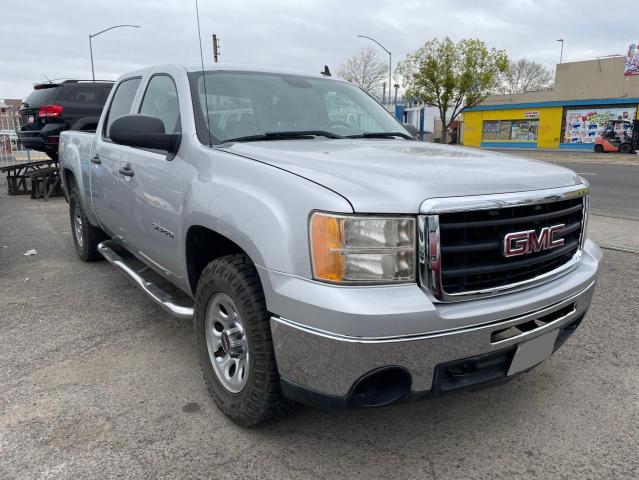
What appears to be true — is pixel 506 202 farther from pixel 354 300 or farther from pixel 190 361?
pixel 190 361

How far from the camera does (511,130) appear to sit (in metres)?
42.5

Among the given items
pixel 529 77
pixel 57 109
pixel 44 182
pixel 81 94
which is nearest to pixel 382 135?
pixel 57 109

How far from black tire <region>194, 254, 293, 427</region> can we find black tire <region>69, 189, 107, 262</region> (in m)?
3.15

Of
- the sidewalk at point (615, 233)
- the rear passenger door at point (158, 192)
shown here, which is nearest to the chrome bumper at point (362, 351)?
the rear passenger door at point (158, 192)

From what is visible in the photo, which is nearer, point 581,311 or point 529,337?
point 529,337

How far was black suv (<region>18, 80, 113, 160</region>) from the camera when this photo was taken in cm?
1071

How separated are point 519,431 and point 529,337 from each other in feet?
2.01

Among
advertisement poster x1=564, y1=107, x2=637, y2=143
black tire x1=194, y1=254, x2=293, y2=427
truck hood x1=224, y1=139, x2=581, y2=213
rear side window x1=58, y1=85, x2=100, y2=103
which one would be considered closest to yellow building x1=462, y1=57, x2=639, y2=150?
advertisement poster x1=564, y1=107, x2=637, y2=143

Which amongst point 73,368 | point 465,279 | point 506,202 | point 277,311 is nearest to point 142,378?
point 73,368

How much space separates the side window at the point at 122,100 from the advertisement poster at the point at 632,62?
41334 millimetres

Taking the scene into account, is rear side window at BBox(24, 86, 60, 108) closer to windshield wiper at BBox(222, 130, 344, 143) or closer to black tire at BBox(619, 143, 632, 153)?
windshield wiper at BBox(222, 130, 344, 143)

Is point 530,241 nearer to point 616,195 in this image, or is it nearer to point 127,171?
point 127,171

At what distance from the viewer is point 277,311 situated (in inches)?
83.5

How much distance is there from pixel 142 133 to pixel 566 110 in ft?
135
